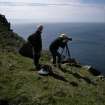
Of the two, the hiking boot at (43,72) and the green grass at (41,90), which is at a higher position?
the hiking boot at (43,72)

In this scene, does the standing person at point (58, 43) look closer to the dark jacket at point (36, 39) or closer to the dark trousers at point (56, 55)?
the dark trousers at point (56, 55)

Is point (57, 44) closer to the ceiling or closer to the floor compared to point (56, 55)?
closer to the ceiling

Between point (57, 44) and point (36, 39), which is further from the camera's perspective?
point (57, 44)

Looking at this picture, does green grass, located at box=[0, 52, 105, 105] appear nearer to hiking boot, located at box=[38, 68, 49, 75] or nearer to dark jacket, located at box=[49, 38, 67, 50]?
hiking boot, located at box=[38, 68, 49, 75]

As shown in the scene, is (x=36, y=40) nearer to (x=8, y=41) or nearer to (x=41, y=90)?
(x=41, y=90)

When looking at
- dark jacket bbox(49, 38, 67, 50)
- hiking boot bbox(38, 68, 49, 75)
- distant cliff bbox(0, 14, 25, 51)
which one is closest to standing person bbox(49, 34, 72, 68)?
dark jacket bbox(49, 38, 67, 50)

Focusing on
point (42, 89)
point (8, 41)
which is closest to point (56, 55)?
point (42, 89)

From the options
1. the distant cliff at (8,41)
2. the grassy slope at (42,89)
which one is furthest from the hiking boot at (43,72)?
the distant cliff at (8,41)

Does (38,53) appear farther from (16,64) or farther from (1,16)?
(1,16)

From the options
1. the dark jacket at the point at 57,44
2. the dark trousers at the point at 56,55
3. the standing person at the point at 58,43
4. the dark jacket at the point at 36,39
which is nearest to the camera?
the dark jacket at the point at 36,39

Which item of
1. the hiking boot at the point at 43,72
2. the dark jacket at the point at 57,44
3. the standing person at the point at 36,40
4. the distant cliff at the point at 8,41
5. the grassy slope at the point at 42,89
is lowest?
the distant cliff at the point at 8,41

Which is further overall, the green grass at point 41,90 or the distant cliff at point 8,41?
the distant cliff at point 8,41

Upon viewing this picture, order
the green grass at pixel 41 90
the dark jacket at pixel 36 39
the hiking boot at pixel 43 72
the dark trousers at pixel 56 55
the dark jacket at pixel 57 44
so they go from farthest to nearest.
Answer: the dark trousers at pixel 56 55 < the dark jacket at pixel 57 44 < the dark jacket at pixel 36 39 < the hiking boot at pixel 43 72 < the green grass at pixel 41 90

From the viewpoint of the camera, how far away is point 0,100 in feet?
38.3
